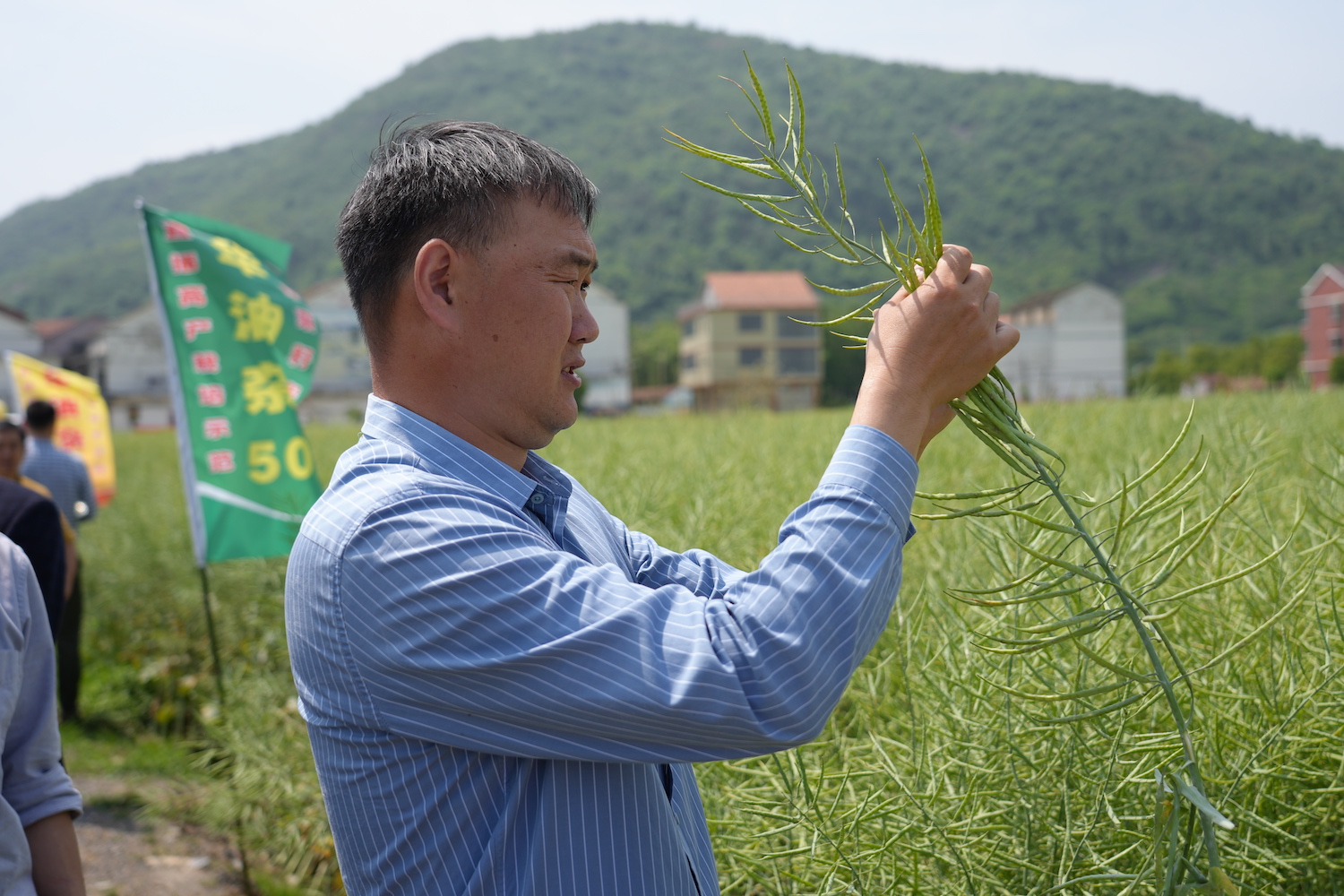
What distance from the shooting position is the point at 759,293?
45812 millimetres

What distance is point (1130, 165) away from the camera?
84188 millimetres

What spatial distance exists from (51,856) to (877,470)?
1424mm

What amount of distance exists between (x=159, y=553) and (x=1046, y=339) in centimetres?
5726

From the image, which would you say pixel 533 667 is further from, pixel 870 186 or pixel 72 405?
pixel 870 186

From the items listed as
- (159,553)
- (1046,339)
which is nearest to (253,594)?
(159,553)

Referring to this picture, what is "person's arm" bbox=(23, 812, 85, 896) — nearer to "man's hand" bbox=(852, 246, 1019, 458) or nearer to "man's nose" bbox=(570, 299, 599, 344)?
"man's nose" bbox=(570, 299, 599, 344)

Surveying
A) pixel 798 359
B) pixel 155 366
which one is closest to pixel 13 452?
pixel 798 359

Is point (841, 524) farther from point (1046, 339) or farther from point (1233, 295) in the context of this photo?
point (1233, 295)

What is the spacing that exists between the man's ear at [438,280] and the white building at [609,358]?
5264 centimetres

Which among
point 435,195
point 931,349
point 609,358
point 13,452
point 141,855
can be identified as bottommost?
point 609,358

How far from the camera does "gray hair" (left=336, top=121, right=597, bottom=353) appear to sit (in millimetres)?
1101

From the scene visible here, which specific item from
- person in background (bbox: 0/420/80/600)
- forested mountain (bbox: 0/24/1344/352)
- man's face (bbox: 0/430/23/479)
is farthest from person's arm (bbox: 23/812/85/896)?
forested mountain (bbox: 0/24/1344/352)

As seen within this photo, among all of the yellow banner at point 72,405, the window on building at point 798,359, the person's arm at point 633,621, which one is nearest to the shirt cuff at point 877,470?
the person's arm at point 633,621

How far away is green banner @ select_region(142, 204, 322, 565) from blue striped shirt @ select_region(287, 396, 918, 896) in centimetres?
372
